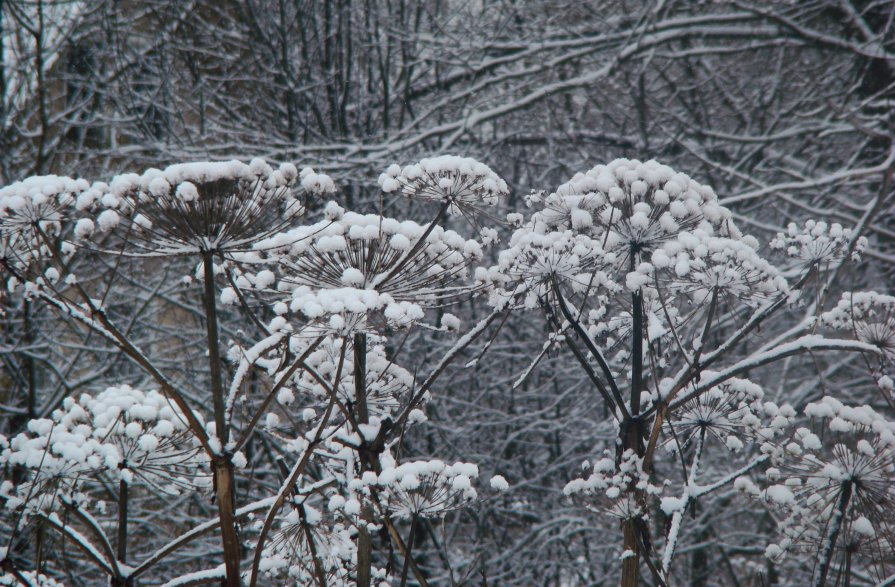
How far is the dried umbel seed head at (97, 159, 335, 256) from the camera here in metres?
2.67

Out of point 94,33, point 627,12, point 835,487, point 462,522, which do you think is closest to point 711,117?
point 627,12

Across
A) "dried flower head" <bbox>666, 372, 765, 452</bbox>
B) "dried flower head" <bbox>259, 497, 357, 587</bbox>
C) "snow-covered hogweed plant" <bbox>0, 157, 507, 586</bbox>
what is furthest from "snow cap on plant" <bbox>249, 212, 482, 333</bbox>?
"dried flower head" <bbox>666, 372, 765, 452</bbox>

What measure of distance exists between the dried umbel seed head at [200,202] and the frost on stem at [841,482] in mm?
2441

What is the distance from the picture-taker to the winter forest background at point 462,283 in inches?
124

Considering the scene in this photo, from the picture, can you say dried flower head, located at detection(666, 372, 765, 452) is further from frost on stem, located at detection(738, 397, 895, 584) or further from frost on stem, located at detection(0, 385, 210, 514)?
frost on stem, located at detection(0, 385, 210, 514)

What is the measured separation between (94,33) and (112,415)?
11.9 meters

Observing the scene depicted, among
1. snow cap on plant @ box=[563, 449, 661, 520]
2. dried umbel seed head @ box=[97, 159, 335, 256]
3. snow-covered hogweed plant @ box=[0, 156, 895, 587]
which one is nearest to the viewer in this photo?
dried umbel seed head @ box=[97, 159, 335, 256]

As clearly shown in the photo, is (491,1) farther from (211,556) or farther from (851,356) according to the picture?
(211,556)

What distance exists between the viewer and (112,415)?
351 centimetres

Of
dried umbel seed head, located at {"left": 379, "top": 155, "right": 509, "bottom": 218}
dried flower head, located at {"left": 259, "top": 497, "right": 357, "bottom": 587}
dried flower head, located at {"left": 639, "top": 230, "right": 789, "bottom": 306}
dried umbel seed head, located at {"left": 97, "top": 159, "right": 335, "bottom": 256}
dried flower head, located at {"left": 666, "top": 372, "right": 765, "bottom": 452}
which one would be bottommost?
dried flower head, located at {"left": 259, "top": 497, "right": 357, "bottom": 587}

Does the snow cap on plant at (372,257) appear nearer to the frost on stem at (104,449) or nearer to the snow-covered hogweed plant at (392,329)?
the snow-covered hogweed plant at (392,329)

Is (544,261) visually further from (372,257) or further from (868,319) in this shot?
(868,319)

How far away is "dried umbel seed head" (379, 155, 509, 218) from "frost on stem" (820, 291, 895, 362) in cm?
169

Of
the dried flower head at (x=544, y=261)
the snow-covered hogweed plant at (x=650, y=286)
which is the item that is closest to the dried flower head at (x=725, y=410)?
the snow-covered hogweed plant at (x=650, y=286)
